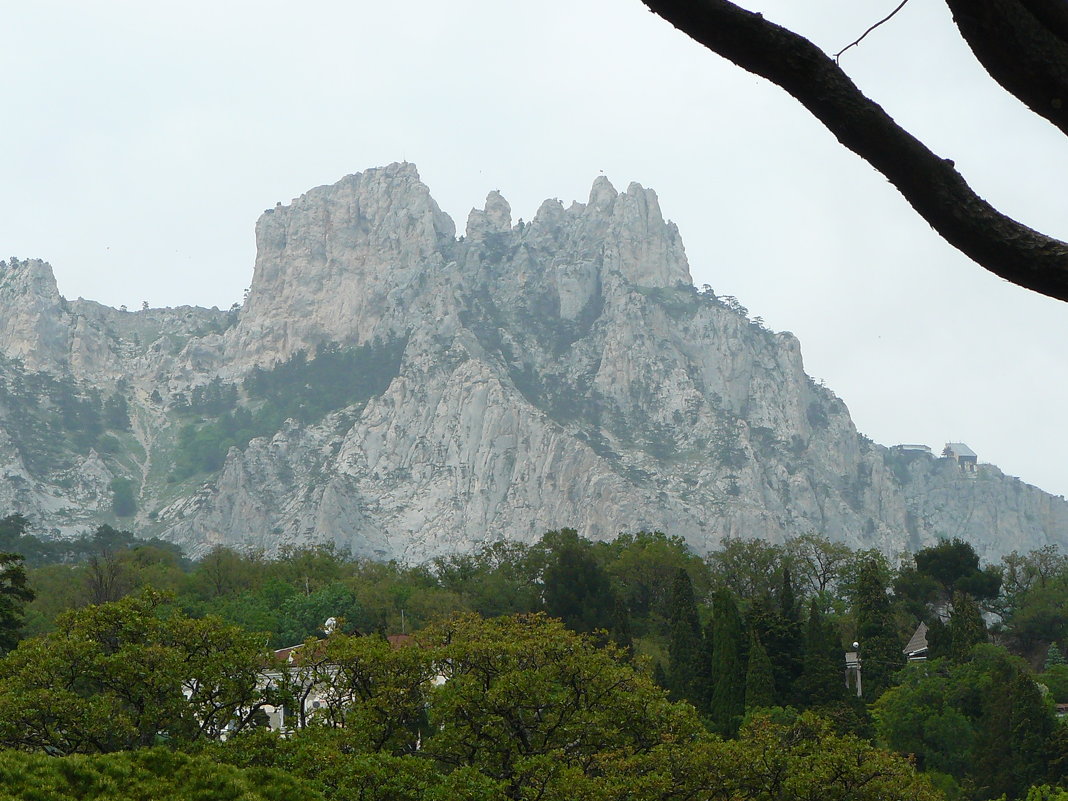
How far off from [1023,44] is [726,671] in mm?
42554

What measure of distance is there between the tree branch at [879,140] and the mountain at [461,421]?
484 feet

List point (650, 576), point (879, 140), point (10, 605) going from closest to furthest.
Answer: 1. point (879, 140)
2. point (10, 605)
3. point (650, 576)

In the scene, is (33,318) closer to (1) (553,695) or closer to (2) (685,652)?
(2) (685,652)

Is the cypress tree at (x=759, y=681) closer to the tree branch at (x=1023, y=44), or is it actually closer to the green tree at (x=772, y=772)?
the green tree at (x=772, y=772)

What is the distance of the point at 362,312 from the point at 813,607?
5926 inches

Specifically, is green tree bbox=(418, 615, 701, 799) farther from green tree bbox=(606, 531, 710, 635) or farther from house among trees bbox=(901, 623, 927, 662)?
green tree bbox=(606, 531, 710, 635)

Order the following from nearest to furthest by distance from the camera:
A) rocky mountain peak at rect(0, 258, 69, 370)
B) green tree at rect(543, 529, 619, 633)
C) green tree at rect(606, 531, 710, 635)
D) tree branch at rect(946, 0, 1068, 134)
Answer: tree branch at rect(946, 0, 1068, 134), green tree at rect(543, 529, 619, 633), green tree at rect(606, 531, 710, 635), rocky mountain peak at rect(0, 258, 69, 370)

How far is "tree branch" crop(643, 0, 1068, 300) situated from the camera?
16.1 ft

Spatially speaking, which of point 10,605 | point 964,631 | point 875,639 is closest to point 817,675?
point 875,639

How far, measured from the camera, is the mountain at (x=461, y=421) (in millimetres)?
158750

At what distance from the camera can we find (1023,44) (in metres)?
4.66

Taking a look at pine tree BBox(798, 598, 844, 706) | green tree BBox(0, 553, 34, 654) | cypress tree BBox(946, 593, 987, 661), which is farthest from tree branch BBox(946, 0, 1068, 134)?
cypress tree BBox(946, 593, 987, 661)

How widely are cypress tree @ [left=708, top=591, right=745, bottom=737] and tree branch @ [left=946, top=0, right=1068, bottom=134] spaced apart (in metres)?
40.5

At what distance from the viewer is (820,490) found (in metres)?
171
